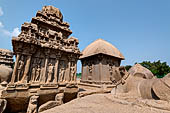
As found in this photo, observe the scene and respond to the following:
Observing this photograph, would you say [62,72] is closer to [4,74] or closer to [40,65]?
[40,65]

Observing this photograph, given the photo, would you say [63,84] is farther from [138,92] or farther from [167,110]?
[167,110]

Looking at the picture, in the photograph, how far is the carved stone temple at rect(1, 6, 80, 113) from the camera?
4.88 metres

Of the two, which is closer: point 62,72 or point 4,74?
point 4,74

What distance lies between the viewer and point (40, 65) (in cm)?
617

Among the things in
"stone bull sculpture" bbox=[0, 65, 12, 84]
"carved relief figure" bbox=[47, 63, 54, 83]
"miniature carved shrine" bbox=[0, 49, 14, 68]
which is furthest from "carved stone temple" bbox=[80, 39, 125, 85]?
"miniature carved shrine" bbox=[0, 49, 14, 68]

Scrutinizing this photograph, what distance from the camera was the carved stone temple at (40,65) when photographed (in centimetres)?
488

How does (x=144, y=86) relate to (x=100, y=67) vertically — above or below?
below

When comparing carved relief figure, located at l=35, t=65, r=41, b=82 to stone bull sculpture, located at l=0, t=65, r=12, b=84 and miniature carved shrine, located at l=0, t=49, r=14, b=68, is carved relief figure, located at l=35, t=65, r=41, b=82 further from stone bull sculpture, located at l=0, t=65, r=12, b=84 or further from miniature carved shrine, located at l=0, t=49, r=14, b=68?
miniature carved shrine, located at l=0, t=49, r=14, b=68

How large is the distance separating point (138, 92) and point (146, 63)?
3015 cm

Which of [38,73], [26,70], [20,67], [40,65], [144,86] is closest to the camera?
[144,86]

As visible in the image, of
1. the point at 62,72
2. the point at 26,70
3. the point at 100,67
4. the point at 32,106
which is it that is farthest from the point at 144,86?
the point at 26,70

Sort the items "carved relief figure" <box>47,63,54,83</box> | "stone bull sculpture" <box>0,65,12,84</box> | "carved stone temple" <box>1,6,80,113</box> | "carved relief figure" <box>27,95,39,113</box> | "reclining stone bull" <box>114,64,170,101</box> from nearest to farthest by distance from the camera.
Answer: "reclining stone bull" <box>114,64,170,101</box> < "carved relief figure" <box>27,95,39,113</box> < "carved stone temple" <box>1,6,80,113</box> < "stone bull sculpture" <box>0,65,12,84</box> < "carved relief figure" <box>47,63,54,83</box>

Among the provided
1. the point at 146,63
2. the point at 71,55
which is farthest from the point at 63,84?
the point at 146,63

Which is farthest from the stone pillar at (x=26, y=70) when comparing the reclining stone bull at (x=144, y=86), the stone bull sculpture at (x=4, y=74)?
the reclining stone bull at (x=144, y=86)
